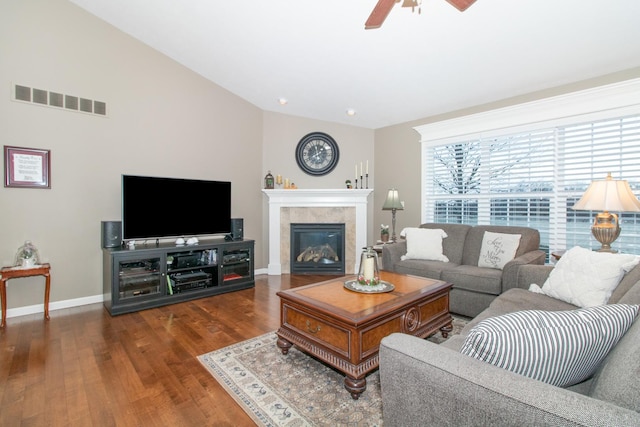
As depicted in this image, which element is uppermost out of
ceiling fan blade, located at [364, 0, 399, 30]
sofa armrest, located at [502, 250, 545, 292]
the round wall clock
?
ceiling fan blade, located at [364, 0, 399, 30]

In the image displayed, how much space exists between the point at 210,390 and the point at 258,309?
1.55 m

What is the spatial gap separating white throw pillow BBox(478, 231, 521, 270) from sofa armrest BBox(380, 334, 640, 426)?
2796 mm

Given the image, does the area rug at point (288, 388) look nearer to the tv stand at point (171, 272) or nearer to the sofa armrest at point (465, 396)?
the sofa armrest at point (465, 396)

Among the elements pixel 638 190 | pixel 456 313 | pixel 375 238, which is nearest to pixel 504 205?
pixel 638 190

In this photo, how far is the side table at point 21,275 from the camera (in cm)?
308

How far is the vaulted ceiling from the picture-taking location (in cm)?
284

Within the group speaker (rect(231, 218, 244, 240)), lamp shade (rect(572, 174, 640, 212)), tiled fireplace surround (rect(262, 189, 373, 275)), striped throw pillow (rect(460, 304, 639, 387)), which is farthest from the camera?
tiled fireplace surround (rect(262, 189, 373, 275))

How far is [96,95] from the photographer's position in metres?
3.78

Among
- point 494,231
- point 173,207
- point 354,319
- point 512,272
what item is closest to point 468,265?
point 494,231

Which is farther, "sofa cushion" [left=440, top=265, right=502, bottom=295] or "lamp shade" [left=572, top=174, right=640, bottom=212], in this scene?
"sofa cushion" [left=440, top=265, right=502, bottom=295]

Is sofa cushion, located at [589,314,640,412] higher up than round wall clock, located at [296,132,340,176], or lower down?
lower down

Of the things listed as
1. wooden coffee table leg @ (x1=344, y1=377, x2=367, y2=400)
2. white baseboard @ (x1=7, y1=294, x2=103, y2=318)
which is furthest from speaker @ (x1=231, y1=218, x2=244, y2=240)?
wooden coffee table leg @ (x1=344, y1=377, x2=367, y2=400)

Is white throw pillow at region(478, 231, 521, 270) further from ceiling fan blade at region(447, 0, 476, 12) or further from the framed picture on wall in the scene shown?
the framed picture on wall

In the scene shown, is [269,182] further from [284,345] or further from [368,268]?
[284,345]
